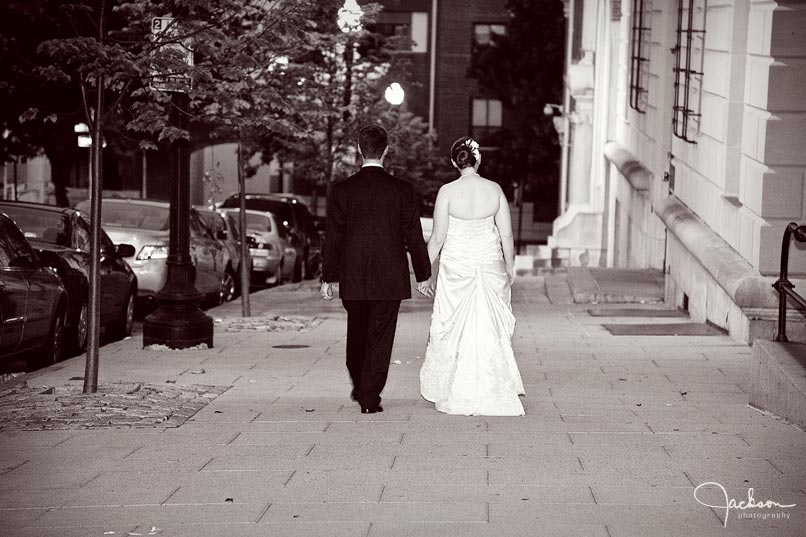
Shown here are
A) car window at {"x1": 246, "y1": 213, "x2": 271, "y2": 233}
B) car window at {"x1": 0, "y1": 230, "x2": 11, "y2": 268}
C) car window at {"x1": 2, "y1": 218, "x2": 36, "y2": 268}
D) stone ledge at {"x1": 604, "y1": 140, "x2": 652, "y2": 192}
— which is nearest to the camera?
car window at {"x1": 0, "y1": 230, "x2": 11, "y2": 268}

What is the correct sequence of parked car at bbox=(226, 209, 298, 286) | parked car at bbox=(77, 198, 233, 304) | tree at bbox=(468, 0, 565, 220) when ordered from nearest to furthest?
1. parked car at bbox=(77, 198, 233, 304)
2. parked car at bbox=(226, 209, 298, 286)
3. tree at bbox=(468, 0, 565, 220)

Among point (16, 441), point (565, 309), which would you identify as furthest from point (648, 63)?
point (16, 441)

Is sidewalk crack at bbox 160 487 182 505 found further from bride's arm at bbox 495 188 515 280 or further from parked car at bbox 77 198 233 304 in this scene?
parked car at bbox 77 198 233 304

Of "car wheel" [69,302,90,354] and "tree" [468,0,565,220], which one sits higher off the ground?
"tree" [468,0,565,220]

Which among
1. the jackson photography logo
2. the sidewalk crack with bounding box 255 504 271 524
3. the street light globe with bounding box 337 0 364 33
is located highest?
the street light globe with bounding box 337 0 364 33

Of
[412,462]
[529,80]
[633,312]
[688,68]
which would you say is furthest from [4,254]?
[529,80]

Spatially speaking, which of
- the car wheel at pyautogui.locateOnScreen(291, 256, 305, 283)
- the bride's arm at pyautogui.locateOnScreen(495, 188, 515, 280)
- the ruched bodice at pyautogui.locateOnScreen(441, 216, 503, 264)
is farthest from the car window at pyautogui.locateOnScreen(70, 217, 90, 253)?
the car wheel at pyautogui.locateOnScreen(291, 256, 305, 283)

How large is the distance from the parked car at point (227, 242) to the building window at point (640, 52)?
6757mm

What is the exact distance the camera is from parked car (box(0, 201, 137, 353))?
13453mm

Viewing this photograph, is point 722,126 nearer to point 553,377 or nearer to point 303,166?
point 553,377

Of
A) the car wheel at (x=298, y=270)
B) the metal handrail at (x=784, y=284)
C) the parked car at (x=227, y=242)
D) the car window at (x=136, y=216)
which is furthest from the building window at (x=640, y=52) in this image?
the metal handrail at (x=784, y=284)

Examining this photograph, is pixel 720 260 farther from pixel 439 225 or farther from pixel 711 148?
pixel 439 225

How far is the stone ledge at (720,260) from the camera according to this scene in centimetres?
1177

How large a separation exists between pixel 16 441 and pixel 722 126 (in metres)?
8.43
